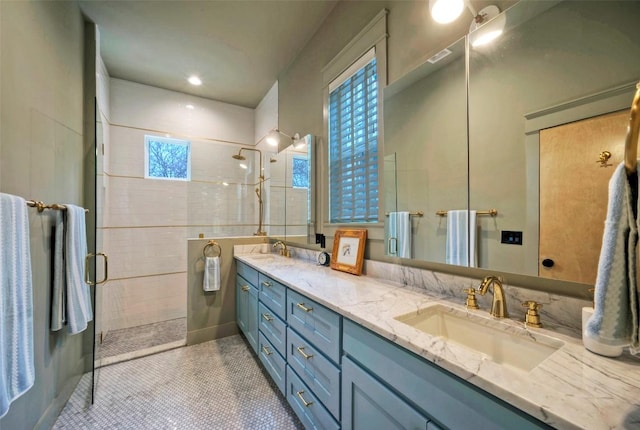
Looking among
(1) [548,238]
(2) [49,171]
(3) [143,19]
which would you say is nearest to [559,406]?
(1) [548,238]

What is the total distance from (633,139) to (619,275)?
10.9 inches

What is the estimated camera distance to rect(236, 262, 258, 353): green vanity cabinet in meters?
2.08

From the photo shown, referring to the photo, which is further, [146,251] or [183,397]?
[146,251]

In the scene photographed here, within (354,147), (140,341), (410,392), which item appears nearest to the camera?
(410,392)

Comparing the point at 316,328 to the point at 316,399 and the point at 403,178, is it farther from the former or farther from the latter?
the point at 403,178

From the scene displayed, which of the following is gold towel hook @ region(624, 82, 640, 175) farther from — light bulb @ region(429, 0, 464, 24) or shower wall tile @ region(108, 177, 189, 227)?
shower wall tile @ region(108, 177, 189, 227)

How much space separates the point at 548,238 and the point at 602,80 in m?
0.54

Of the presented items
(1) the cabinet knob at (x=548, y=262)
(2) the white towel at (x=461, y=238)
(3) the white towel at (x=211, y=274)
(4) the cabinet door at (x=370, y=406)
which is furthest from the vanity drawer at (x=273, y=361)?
(1) the cabinet knob at (x=548, y=262)

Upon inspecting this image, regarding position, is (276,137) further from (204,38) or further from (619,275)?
(619,275)

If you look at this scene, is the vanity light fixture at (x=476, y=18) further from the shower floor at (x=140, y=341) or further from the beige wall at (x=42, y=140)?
the shower floor at (x=140, y=341)

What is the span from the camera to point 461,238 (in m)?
1.19

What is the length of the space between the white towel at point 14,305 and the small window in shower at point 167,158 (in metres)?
2.12

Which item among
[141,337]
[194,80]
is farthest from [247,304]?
[194,80]

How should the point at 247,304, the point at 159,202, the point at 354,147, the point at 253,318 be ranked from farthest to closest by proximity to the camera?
the point at 159,202 < the point at 247,304 < the point at 253,318 < the point at 354,147
